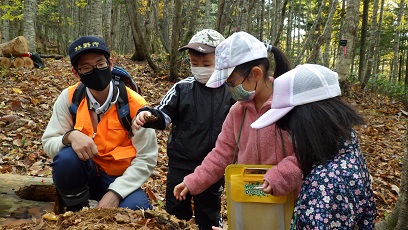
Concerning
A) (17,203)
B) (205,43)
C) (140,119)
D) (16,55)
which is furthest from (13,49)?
(140,119)

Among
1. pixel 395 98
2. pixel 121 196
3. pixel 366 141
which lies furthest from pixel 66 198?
pixel 395 98

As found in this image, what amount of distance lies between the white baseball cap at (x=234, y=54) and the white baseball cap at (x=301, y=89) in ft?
1.39

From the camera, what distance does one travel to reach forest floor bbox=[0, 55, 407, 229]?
6.81 feet

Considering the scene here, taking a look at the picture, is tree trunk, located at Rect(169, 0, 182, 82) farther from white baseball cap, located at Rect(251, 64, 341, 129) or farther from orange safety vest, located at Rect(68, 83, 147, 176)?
white baseball cap, located at Rect(251, 64, 341, 129)

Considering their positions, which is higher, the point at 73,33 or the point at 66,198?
the point at 73,33

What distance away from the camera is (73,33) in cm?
3014

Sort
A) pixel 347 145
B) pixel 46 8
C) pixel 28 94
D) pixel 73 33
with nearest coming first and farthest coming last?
1. pixel 347 145
2. pixel 28 94
3. pixel 46 8
4. pixel 73 33

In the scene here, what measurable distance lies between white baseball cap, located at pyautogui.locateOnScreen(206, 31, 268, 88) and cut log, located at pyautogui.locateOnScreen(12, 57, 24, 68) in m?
8.55

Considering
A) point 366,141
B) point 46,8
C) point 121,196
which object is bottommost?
point 366,141

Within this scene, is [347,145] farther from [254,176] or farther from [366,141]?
[366,141]

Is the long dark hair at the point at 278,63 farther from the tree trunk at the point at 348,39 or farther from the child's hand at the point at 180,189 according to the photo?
the tree trunk at the point at 348,39

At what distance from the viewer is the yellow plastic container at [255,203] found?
6.70 ft

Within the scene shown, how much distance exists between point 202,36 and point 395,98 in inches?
562

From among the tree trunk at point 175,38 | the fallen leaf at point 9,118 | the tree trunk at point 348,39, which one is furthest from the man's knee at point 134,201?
the tree trunk at point 348,39
